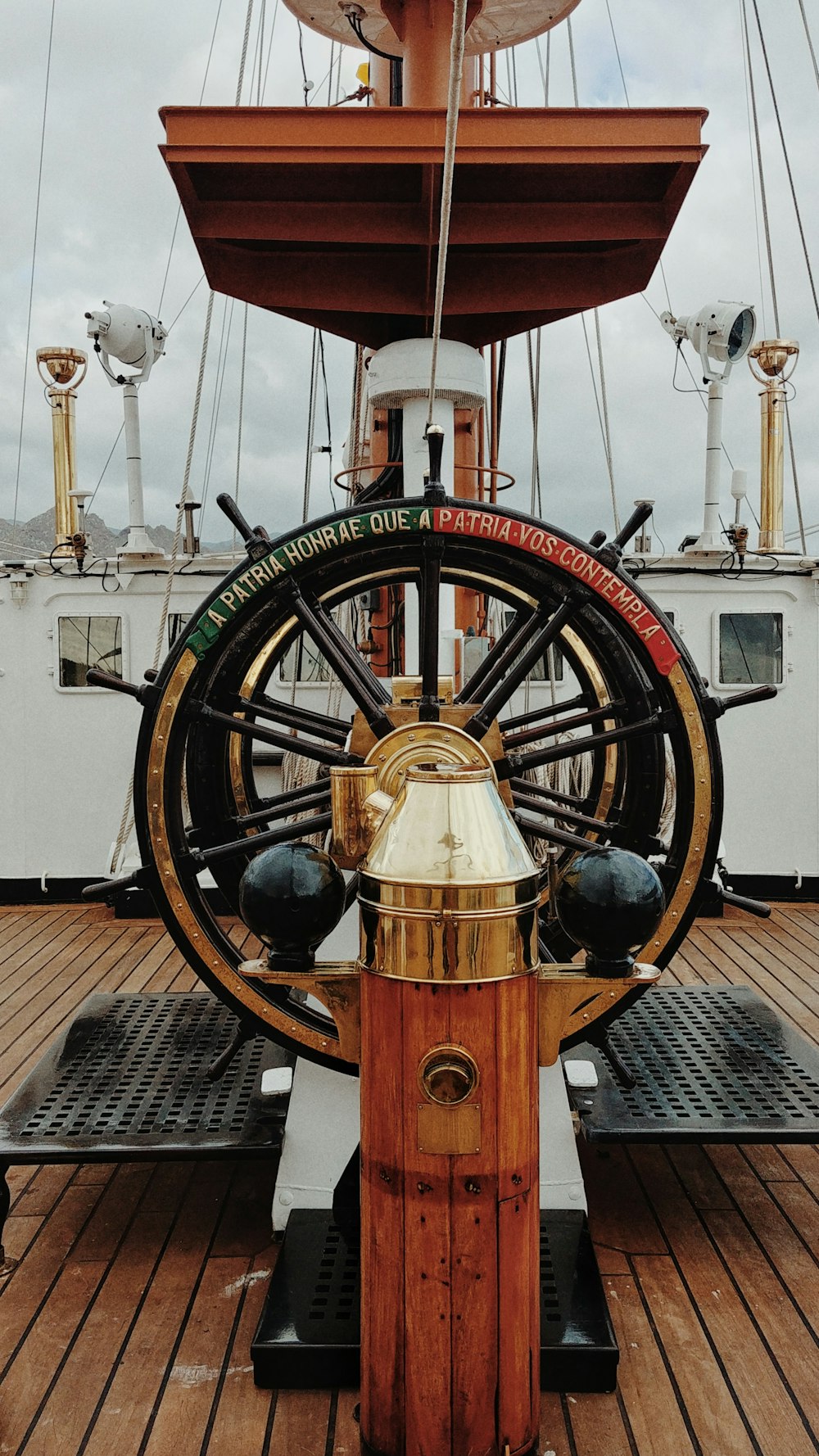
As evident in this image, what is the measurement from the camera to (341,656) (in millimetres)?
2055

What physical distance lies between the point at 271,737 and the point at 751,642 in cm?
336

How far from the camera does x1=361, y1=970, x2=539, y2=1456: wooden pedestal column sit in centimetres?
120

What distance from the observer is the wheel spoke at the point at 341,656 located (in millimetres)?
1976

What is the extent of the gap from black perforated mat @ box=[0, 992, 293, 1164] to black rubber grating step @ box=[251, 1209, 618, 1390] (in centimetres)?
24

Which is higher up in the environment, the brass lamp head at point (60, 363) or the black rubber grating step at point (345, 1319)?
the brass lamp head at point (60, 363)

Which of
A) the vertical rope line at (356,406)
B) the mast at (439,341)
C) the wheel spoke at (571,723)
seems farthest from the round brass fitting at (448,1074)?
the vertical rope line at (356,406)

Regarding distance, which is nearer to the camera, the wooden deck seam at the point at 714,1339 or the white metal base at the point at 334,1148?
the wooden deck seam at the point at 714,1339

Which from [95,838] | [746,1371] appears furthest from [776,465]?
[746,1371]

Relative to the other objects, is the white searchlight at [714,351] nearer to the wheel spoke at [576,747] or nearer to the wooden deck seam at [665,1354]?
the wheel spoke at [576,747]

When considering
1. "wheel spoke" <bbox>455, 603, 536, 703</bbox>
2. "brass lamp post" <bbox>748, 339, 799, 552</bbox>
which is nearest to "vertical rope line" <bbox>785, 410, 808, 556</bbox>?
"brass lamp post" <bbox>748, 339, 799, 552</bbox>

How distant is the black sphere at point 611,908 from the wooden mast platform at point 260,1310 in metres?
0.71

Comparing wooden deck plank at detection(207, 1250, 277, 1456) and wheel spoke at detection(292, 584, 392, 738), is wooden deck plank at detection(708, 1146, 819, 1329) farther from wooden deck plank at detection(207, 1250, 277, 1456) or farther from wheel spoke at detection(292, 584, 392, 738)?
wheel spoke at detection(292, 584, 392, 738)

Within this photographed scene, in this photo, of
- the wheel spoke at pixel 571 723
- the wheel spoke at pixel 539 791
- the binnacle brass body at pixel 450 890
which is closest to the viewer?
the binnacle brass body at pixel 450 890

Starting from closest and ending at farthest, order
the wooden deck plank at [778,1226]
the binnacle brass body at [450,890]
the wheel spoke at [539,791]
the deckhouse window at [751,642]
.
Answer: the binnacle brass body at [450,890] < the wooden deck plank at [778,1226] < the wheel spoke at [539,791] < the deckhouse window at [751,642]
